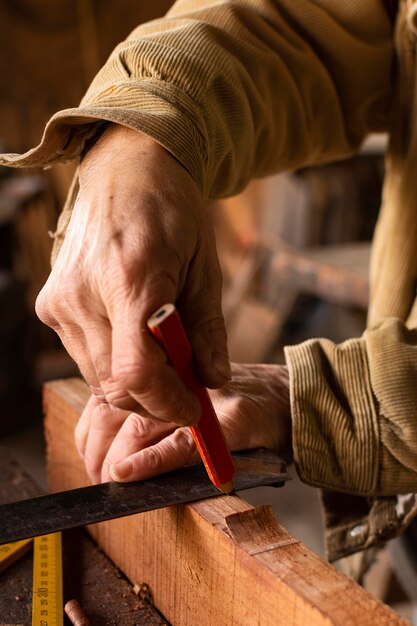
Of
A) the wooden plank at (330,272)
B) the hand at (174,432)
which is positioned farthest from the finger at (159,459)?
the wooden plank at (330,272)

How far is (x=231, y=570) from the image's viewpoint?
64 cm

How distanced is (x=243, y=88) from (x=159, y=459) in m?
0.47

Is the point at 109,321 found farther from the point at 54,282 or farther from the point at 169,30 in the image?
the point at 169,30

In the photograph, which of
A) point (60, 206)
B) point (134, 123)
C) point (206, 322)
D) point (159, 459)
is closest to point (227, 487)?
point (159, 459)

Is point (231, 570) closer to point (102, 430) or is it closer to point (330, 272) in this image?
point (102, 430)

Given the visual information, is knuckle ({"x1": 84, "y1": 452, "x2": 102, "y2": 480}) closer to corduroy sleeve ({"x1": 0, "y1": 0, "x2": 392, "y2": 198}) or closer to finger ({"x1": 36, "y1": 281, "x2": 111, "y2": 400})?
finger ({"x1": 36, "y1": 281, "x2": 111, "y2": 400})

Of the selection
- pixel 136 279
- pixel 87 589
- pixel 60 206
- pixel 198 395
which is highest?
pixel 136 279

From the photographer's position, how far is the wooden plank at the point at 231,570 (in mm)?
557

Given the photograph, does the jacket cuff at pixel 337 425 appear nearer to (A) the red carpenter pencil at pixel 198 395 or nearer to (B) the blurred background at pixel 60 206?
(A) the red carpenter pencil at pixel 198 395

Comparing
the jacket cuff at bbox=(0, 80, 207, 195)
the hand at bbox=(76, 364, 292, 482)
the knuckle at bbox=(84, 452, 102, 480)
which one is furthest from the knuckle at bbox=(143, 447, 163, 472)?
the jacket cuff at bbox=(0, 80, 207, 195)

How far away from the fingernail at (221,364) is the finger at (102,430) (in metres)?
0.21

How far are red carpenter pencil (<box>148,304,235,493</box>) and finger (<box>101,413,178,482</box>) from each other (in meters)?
0.10

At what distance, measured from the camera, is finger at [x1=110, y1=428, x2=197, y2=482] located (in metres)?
0.75

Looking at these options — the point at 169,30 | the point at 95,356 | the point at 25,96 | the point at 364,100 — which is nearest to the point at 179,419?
the point at 95,356
